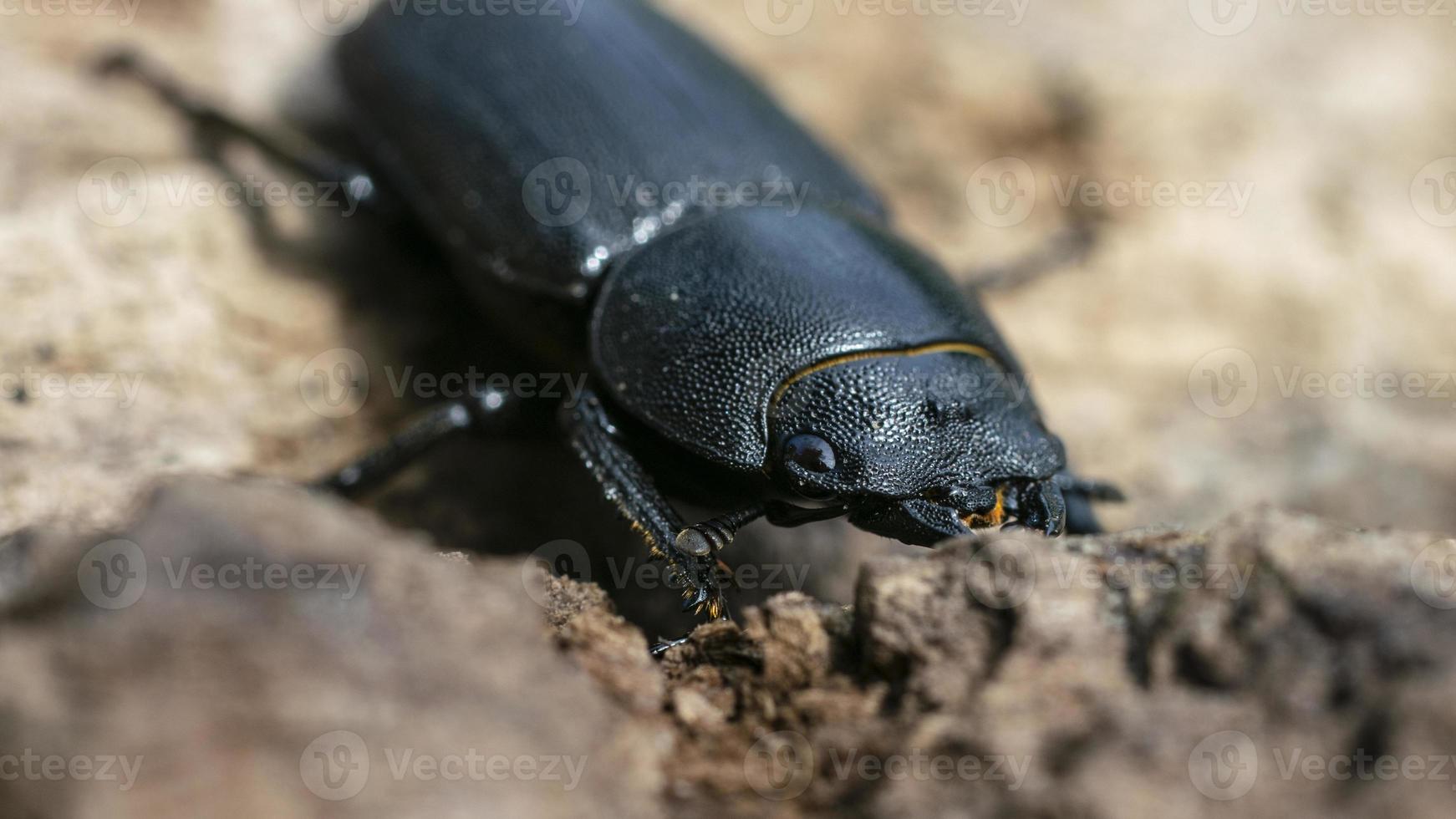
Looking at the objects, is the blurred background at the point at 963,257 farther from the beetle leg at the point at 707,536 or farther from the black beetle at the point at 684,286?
the beetle leg at the point at 707,536

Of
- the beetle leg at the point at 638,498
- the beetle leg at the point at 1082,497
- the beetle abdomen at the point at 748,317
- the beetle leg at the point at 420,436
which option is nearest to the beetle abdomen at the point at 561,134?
the beetle abdomen at the point at 748,317

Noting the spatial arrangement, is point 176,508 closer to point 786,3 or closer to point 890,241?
point 890,241

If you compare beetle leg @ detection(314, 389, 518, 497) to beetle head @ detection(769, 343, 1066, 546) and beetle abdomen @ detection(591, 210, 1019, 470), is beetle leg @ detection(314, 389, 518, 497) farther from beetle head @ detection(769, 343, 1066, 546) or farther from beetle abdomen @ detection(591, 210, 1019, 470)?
beetle head @ detection(769, 343, 1066, 546)

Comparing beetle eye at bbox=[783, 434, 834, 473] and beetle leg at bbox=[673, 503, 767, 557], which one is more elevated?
beetle eye at bbox=[783, 434, 834, 473]

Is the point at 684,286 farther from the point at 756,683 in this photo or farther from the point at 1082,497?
the point at 756,683

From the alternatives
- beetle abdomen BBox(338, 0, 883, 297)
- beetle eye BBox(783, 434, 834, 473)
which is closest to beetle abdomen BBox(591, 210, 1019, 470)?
beetle eye BBox(783, 434, 834, 473)
